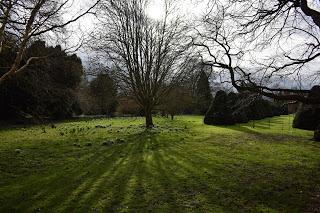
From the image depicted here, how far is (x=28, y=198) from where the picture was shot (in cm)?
733

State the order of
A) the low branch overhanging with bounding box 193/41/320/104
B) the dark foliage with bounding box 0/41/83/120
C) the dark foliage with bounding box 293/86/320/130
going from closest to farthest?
1. the low branch overhanging with bounding box 193/41/320/104
2. the dark foliage with bounding box 0/41/83/120
3. the dark foliage with bounding box 293/86/320/130

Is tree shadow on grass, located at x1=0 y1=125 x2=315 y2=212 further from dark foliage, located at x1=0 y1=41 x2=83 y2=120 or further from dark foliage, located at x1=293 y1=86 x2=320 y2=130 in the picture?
dark foliage, located at x1=293 y1=86 x2=320 y2=130

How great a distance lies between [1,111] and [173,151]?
2317 centimetres

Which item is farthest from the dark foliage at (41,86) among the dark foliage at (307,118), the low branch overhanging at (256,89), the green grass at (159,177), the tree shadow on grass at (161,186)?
the dark foliage at (307,118)

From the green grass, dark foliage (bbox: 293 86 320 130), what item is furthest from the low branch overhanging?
dark foliage (bbox: 293 86 320 130)

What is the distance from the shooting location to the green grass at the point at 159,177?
6.96 metres

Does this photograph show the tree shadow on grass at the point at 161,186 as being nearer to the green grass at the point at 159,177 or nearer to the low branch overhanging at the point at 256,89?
the green grass at the point at 159,177

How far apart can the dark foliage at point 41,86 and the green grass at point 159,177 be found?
1.88m

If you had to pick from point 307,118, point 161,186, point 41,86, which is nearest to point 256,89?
point 161,186

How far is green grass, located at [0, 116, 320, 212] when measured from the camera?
274 inches

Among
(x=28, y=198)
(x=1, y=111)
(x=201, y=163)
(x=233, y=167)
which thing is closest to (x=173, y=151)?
(x=201, y=163)

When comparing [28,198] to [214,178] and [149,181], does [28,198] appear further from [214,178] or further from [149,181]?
[214,178]

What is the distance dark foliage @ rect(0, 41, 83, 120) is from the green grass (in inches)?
73.9

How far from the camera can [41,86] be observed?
12.2m
